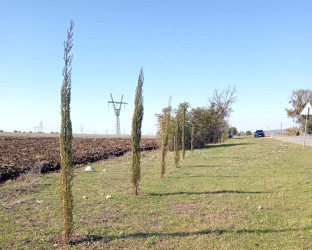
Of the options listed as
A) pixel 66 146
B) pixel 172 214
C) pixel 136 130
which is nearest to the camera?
pixel 66 146

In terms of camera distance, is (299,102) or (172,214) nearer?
(172,214)

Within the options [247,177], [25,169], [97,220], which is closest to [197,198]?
[97,220]

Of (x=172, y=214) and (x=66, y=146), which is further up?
(x=66, y=146)

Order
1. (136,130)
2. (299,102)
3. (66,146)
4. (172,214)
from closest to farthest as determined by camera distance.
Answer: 1. (66,146)
2. (172,214)
3. (136,130)
4. (299,102)

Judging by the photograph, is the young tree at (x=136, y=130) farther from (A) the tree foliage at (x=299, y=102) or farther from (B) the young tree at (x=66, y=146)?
(A) the tree foliage at (x=299, y=102)

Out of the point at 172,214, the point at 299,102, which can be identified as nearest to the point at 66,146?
the point at 172,214

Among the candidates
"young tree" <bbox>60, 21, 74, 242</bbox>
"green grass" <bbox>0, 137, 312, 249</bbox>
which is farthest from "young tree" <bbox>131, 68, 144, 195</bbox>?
"young tree" <bbox>60, 21, 74, 242</bbox>

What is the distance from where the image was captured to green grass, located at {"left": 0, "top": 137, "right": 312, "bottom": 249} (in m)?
4.77

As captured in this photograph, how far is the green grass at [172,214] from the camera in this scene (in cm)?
477

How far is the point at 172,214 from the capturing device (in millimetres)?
6246

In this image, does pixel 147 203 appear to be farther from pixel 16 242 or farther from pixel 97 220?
pixel 16 242

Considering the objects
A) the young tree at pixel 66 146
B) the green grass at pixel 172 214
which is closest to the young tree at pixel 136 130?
the green grass at pixel 172 214

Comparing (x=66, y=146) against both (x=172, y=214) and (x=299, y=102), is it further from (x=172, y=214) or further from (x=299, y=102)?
(x=299, y=102)

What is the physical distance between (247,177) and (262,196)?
2.85 meters
